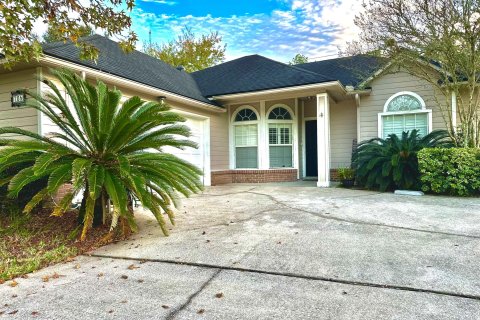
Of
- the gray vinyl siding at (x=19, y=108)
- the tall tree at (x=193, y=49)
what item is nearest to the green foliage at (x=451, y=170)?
the gray vinyl siding at (x=19, y=108)

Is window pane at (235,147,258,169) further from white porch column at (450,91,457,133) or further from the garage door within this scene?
white porch column at (450,91,457,133)

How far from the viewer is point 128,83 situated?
7.62 meters

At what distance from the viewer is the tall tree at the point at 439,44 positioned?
777cm

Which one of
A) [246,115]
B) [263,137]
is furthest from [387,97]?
[246,115]

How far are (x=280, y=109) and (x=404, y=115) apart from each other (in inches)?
159

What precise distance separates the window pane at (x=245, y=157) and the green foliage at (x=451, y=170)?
5399 mm

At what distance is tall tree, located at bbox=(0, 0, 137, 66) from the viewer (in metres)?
4.39

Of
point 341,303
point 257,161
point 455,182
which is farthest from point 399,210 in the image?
point 257,161

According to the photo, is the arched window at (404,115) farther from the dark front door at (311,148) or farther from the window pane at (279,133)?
the window pane at (279,133)

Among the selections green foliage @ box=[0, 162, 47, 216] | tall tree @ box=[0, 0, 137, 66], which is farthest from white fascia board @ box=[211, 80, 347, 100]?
green foliage @ box=[0, 162, 47, 216]

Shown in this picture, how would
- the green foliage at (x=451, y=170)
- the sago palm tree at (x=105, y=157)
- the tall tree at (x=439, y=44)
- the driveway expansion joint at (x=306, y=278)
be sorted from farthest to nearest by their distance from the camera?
the tall tree at (x=439, y=44), the green foliage at (x=451, y=170), the sago palm tree at (x=105, y=157), the driveway expansion joint at (x=306, y=278)

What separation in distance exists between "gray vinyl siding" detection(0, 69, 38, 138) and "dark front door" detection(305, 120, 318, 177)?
8.98m

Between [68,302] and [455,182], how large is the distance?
8309mm

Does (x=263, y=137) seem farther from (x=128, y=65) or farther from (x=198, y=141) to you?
(x=128, y=65)
